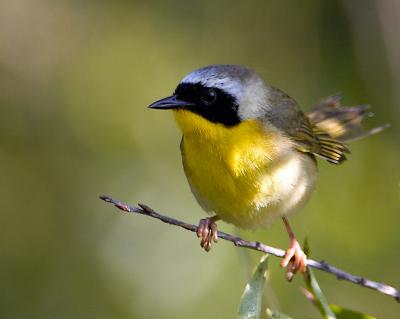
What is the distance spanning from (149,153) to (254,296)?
2.65 metres

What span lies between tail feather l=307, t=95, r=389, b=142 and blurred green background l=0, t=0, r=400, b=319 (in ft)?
0.77

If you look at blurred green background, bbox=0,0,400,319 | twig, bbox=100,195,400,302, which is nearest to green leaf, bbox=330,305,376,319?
twig, bbox=100,195,400,302

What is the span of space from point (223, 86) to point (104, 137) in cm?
173

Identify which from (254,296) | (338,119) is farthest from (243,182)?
(338,119)

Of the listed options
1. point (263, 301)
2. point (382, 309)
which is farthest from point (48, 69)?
point (263, 301)

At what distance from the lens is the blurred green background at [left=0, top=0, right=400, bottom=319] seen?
429 centimetres

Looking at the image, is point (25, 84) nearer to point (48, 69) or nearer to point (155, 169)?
point (48, 69)

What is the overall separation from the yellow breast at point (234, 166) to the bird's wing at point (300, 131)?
0.22 meters

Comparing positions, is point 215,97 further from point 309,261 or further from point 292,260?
point 309,261

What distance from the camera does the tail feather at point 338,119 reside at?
428cm

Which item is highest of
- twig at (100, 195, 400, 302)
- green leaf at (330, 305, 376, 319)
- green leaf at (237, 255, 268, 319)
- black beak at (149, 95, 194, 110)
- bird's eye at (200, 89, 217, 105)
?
bird's eye at (200, 89, 217, 105)

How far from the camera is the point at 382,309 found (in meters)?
4.21

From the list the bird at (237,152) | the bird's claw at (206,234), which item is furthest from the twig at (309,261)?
the bird's claw at (206,234)

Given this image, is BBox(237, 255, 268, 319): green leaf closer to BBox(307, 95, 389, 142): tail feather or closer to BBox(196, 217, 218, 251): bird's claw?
BBox(196, 217, 218, 251): bird's claw
